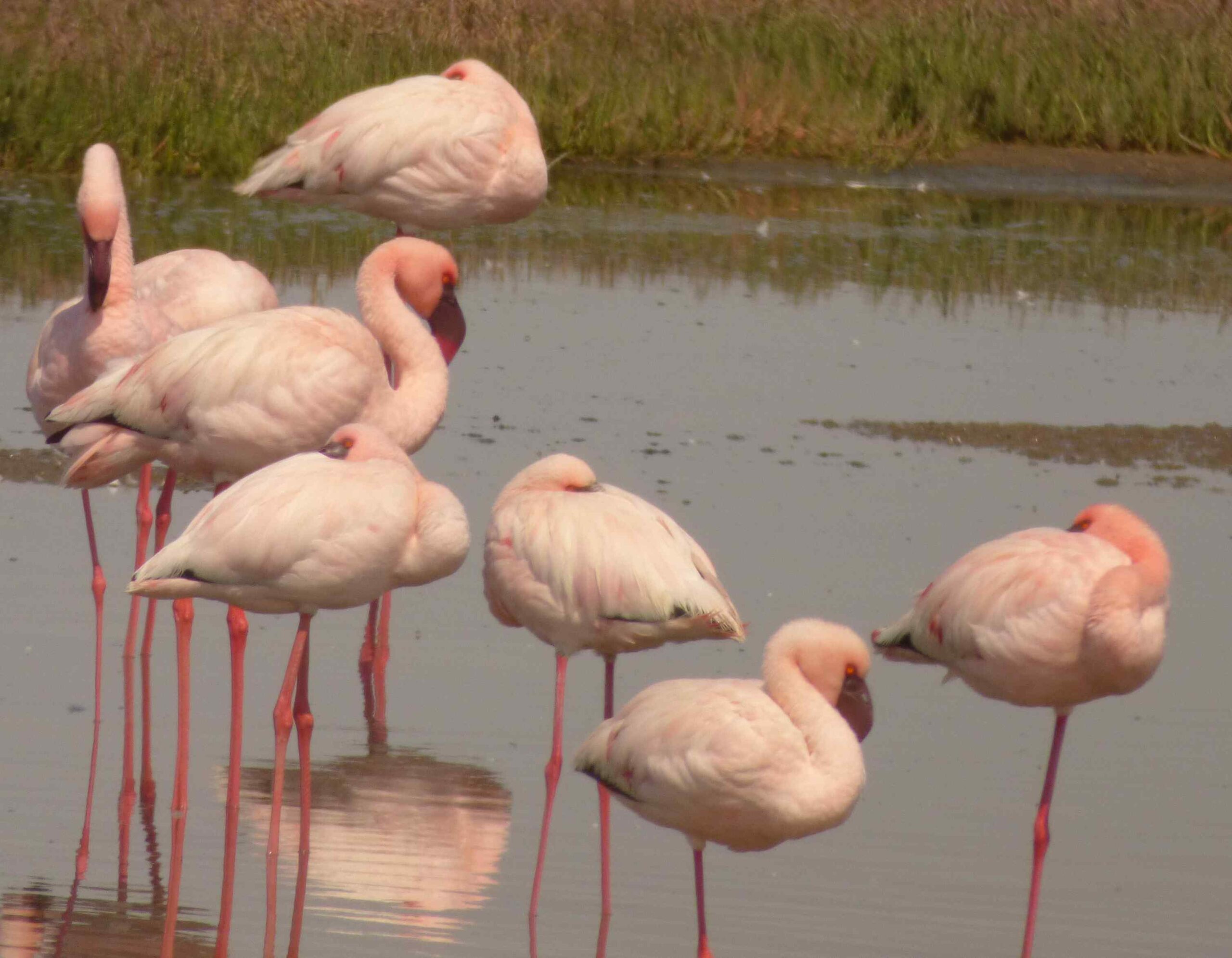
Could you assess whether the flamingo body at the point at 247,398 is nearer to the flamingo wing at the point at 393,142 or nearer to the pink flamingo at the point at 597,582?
the pink flamingo at the point at 597,582

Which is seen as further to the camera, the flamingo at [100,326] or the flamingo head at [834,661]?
the flamingo at [100,326]

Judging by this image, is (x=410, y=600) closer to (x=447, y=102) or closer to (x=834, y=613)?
(x=834, y=613)

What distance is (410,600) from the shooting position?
260 inches

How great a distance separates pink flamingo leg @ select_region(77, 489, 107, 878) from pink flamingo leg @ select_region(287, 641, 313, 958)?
18.4 inches

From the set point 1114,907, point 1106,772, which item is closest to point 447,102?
point 1106,772

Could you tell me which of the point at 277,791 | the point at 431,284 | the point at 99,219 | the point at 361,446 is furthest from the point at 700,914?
the point at 99,219

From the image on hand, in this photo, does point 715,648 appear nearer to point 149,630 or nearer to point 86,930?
point 149,630

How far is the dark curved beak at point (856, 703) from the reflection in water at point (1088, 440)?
438 centimetres

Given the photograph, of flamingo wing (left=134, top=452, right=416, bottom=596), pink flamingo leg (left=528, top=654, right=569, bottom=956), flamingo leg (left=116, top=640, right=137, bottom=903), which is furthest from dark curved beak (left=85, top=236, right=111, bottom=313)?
pink flamingo leg (left=528, top=654, right=569, bottom=956)

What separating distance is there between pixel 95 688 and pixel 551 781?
4.90 ft

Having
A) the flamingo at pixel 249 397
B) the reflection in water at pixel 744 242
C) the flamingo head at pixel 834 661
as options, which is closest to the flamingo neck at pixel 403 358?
the flamingo at pixel 249 397

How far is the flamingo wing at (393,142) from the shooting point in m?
7.36

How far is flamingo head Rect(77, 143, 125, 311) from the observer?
615 centimetres

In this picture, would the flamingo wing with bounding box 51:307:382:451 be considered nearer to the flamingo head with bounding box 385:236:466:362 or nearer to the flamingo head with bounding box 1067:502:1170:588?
the flamingo head with bounding box 385:236:466:362
